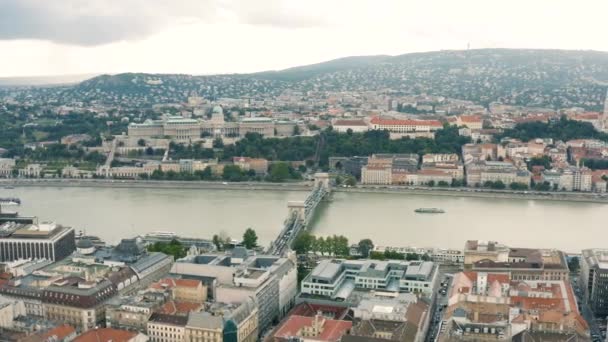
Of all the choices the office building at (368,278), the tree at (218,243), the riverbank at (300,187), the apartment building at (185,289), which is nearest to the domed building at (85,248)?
the apartment building at (185,289)

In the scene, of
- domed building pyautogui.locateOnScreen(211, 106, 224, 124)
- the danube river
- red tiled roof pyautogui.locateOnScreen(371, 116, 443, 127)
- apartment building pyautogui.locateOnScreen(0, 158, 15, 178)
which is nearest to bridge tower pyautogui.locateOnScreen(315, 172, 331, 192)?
the danube river

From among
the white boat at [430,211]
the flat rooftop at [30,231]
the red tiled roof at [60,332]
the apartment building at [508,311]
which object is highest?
the flat rooftop at [30,231]

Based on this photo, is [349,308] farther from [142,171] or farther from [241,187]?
[142,171]

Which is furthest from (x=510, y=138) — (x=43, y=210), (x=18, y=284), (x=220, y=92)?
(x=220, y=92)

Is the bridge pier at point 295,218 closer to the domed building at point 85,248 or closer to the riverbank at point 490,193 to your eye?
the riverbank at point 490,193

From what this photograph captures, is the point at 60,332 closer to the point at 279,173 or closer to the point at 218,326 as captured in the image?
the point at 218,326

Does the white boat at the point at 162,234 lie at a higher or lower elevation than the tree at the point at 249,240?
lower
